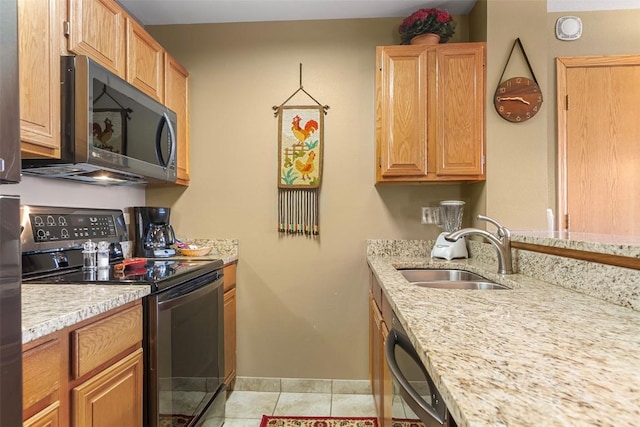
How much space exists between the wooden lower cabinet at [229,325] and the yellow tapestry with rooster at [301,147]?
2.27 ft

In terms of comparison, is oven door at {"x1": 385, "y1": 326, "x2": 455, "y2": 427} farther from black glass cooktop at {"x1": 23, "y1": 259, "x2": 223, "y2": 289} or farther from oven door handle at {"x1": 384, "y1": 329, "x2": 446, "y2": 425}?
black glass cooktop at {"x1": 23, "y1": 259, "x2": 223, "y2": 289}

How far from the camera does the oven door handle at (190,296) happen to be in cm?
136

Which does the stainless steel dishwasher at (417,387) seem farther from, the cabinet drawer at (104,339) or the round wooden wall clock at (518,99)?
the round wooden wall clock at (518,99)

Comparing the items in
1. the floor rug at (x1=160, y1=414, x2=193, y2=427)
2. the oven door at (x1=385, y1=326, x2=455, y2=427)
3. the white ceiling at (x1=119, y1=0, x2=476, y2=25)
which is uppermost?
the white ceiling at (x1=119, y1=0, x2=476, y2=25)

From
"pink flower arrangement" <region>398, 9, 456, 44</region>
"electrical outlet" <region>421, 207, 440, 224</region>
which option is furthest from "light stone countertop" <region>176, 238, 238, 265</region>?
"pink flower arrangement" <region>398, 9, 456, 44</region>

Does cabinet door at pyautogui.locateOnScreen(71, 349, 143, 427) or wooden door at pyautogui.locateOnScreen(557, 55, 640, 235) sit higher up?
wooden door at pyautogui.locateOnScreen(557, 55, 640, 235)

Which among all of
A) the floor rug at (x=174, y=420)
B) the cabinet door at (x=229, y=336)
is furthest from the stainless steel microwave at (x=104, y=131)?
the floor rug at (x=174, y=420)

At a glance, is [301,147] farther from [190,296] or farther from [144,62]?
[190,296]

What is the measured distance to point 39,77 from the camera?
1236 millimetres

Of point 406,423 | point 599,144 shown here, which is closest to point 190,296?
point 406,423

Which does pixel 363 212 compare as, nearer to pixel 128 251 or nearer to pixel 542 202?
pixel 542 202

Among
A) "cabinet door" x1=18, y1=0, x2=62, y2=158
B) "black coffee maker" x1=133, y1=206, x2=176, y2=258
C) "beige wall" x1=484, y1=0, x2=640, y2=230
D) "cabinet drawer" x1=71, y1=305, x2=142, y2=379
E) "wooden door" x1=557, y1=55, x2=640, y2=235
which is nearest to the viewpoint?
"cabinet drawer" x1=71, y1=305, x2=142, y2=379

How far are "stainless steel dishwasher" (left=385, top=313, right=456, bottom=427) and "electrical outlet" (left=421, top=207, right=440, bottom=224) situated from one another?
5.03ft

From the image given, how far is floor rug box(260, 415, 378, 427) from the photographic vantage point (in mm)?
1979
